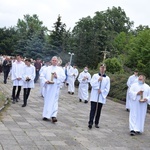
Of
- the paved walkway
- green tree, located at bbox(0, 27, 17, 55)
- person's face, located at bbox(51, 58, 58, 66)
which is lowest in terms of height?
the paved walkway

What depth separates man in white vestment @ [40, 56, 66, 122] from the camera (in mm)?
10148

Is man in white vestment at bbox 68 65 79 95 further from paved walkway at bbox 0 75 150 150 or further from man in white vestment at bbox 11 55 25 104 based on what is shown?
paved walkway at bbox 0 75 150 150

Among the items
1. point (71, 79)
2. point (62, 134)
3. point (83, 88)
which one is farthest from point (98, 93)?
point (71, 79)

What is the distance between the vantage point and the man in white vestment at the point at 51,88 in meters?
10.1

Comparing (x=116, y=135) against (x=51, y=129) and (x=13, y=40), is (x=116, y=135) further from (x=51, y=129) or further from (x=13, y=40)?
(x=13, y=40)

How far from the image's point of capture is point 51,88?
34.0 ft

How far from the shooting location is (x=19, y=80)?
13.5 metres

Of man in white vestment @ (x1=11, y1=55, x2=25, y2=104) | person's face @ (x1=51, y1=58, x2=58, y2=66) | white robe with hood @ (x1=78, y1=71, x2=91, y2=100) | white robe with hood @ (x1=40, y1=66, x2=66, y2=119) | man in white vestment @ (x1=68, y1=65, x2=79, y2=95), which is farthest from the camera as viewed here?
man in white vestment @ (x1=68, y1=65, x2=79, y2=95)

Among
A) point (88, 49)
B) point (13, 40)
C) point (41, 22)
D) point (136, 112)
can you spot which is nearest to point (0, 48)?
point (13, 40)

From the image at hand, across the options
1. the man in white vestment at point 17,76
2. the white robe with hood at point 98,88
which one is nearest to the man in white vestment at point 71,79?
the man in white vestment at point 17,76

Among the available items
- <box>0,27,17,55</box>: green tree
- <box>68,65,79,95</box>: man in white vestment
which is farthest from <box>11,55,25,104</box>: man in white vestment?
<box>0,27,17,55</box>: green tree

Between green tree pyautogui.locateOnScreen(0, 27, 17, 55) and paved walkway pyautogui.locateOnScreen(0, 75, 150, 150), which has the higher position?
green tree pyautogui.locateOnScreen(0, 27, 17, 55)

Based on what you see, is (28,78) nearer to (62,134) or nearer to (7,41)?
(62,134)

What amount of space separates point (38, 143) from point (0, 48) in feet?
186
